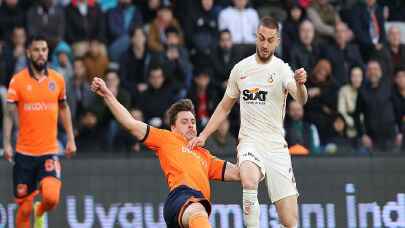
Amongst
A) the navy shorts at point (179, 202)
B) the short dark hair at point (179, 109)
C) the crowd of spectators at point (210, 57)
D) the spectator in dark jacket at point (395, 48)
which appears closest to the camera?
the navy shorts at point (179, 202)

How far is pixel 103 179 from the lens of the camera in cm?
1606

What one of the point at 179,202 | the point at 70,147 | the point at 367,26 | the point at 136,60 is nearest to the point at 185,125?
the point at 179,202

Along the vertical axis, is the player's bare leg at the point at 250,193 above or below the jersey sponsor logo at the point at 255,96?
below

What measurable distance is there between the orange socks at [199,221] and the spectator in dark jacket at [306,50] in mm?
7343

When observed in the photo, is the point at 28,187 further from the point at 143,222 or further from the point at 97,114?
the point at 97,114

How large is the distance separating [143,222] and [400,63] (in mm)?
6053

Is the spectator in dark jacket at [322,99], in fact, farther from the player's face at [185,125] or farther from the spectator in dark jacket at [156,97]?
the player's face at [185,125]

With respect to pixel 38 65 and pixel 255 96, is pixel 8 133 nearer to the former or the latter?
pixel 38 65

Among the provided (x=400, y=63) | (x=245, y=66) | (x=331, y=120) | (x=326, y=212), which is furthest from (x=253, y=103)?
(x=400, y=63)

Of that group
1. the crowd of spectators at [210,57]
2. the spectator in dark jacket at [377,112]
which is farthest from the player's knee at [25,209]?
the spectator in dark jacket at [377,112]

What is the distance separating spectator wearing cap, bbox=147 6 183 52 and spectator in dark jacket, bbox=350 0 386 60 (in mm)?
2760

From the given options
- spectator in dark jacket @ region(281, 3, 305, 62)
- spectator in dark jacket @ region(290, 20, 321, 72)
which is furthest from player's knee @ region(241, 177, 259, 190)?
spectator in dark jacket @ region(281, 3, 305, 62)

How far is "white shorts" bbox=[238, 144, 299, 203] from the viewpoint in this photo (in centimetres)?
1339

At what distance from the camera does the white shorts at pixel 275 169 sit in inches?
527
